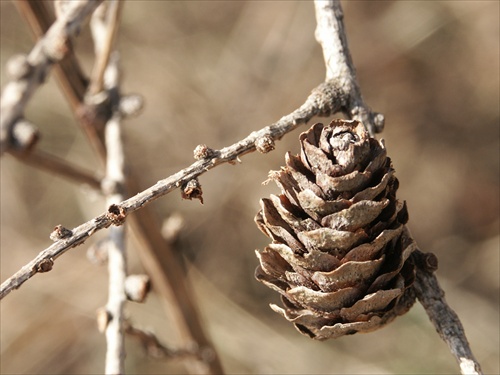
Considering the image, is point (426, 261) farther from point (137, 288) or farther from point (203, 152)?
point (137, 288)

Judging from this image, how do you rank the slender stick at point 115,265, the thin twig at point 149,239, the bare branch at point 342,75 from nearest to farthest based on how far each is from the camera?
the bare branch at point 342,75 < the slender stick at point 115,265 < the thin twig at point 149,239

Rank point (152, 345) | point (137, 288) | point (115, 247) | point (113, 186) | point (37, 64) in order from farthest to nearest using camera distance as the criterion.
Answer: point (152, 345) < point (113, 186) < point (37, 64) < point (115, 247) < point (137, 288)

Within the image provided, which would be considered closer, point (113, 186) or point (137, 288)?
point (137, 288)

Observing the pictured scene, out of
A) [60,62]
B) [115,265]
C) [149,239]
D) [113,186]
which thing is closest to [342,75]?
[115,265]

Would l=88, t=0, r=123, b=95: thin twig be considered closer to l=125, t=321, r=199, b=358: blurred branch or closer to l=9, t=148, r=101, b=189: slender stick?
l=9, t=148, r=101, b=189: slender stick

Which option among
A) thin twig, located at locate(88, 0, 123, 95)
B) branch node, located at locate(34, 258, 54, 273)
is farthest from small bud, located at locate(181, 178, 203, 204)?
thin twig, located at locate(88, 0, 123, 95)

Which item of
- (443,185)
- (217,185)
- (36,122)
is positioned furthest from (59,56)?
(443,185)

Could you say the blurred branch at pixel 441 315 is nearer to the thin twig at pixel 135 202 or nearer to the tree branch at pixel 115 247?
the thin twig at pixel 135 202

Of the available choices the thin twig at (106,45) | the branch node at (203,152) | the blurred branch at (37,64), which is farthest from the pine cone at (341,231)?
the thin twig at (106,45)
